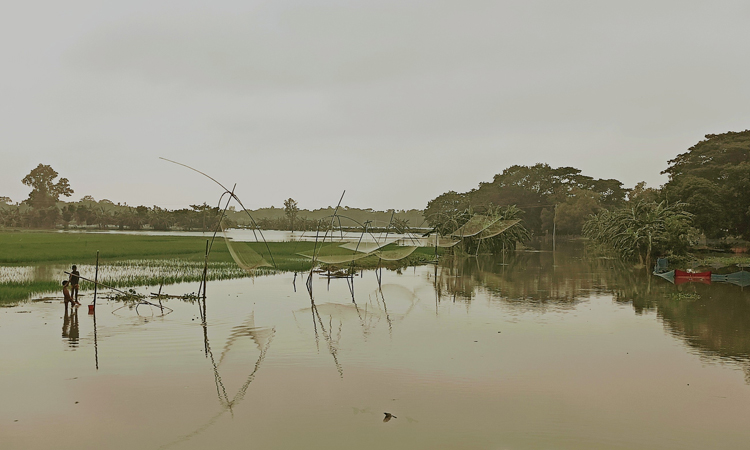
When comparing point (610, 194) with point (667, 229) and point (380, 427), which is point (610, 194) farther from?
point (380, 427)

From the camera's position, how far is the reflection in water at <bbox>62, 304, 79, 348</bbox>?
9.20m

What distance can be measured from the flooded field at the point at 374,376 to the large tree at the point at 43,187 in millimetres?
86850

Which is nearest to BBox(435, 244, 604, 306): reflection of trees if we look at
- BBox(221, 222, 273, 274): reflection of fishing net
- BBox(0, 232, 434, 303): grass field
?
BBox(0, 232, 434, 303): grass field

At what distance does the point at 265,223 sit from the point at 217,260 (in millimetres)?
90343

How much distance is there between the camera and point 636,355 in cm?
854

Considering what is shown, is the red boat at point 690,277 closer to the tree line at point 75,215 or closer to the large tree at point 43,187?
the tree line at point 75,215

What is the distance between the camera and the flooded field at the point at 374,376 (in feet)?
17.3

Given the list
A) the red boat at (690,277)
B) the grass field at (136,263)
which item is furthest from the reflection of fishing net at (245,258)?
the red boat at (690,277)

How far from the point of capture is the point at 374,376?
7.17 m

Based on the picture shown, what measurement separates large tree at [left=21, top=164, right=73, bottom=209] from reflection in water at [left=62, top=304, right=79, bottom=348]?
87.6 meters

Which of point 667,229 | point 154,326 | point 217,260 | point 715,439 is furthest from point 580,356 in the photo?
point 217,260

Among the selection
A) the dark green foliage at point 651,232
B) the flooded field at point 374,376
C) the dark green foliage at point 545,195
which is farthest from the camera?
the dark green foliage at point 545,195

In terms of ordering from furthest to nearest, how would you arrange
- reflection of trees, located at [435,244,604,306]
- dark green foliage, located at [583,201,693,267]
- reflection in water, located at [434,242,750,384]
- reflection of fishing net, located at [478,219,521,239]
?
reflection of fishing net, located at [478,219,521,239] → dark green foliage, located at [583,201,693,267] → reflection of trees, located at [435,244,604,306] → reflection in water, located at [434,242,750,384]

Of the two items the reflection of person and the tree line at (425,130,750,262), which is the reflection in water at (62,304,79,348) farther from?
the tree line at (425,130,750,262)
